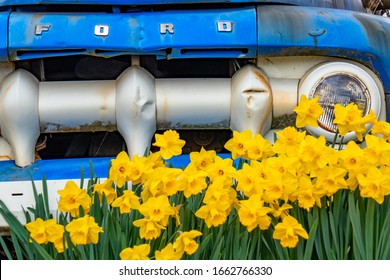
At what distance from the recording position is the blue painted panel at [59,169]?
2244 mm

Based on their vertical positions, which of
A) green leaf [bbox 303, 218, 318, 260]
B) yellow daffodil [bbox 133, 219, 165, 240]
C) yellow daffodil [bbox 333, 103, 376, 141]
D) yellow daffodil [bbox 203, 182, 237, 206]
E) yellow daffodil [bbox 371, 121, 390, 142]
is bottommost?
green leaf [bbox 303, 218, 318, 260]

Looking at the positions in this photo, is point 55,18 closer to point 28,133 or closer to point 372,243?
point 28,133

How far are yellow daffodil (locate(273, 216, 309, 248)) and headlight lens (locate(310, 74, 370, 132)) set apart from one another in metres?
0.74

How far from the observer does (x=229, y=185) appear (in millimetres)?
1731

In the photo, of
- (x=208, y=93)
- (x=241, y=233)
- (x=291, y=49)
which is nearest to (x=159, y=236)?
(x=241, y=233)

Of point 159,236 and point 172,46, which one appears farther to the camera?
point 172,46

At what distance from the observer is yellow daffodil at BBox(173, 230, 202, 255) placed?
5.24ft

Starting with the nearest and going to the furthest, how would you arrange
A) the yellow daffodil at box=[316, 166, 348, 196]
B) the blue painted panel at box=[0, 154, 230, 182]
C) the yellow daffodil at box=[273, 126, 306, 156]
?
1. the yellow daffodil at box=[316, 166, 348, 196]
2. the yellow daffodil at box=[273, 126, 306, 156]
3. the blue painted panel at box=[0, 154, 230, 182]

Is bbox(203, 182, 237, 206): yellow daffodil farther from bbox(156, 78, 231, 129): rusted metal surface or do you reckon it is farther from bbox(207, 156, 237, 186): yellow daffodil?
bbox(156, 78, 231, 129): rusted metal surface

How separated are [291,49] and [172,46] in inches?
15.0

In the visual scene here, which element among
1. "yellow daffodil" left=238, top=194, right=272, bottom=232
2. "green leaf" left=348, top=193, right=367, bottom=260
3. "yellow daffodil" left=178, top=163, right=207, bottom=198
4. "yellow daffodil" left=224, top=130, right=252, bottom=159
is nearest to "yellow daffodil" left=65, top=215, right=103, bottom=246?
"yellow daffodil" left=178, top=163, right=207, bottom=198

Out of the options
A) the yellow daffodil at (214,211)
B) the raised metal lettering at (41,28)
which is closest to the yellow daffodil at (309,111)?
the yellow daffodil at (214,211)

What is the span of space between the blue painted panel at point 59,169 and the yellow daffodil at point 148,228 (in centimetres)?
56

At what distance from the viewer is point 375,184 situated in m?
1.67
